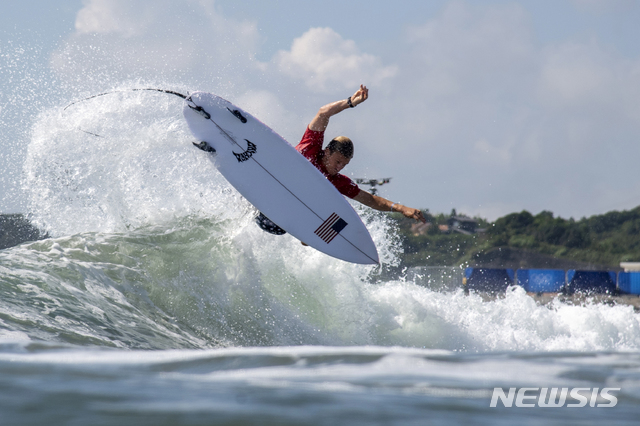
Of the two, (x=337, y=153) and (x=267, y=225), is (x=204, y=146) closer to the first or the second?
(x=267, y=225)

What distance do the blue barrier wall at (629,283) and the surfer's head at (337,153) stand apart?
23.0 meters

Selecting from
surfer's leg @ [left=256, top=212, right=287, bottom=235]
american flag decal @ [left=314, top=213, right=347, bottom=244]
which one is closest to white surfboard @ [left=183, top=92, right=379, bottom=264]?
american flag decal @ [left=314, top=213, right=347, bottom=244]

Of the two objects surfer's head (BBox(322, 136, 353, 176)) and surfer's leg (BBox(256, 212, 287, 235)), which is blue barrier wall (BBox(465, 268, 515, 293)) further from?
surfer's head (BBox(322, 136, 353, 176))

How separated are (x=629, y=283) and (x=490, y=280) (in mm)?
6052

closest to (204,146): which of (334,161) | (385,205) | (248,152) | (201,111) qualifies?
(201,111)

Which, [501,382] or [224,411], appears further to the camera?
[501,382]

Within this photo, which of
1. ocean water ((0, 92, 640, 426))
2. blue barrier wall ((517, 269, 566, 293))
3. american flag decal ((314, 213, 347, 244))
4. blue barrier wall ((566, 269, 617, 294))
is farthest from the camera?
blue barrier wall ((517, 269, 566, 293))

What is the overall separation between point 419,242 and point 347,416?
2605 inches

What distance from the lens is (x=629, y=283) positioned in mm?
24594

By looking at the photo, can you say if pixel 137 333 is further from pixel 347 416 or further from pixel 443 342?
pixel 443 342

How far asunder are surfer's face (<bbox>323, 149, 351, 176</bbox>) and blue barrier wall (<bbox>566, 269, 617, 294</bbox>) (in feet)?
69.4

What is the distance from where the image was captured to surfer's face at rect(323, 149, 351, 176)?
6.09 metres

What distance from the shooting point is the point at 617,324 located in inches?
358

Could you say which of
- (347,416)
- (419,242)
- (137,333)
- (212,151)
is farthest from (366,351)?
(419,242)
